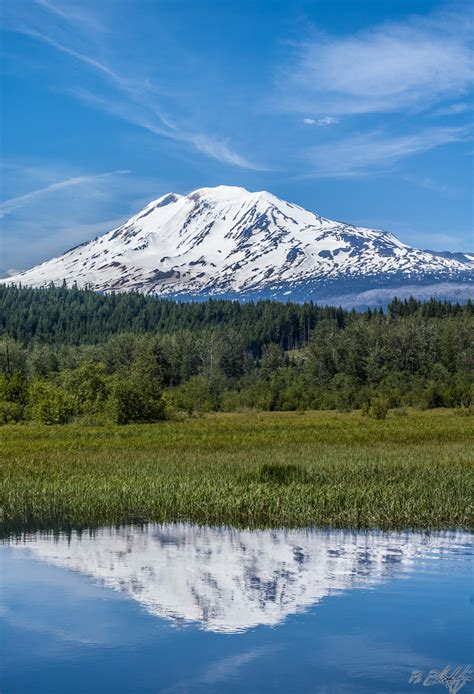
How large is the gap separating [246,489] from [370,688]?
17.7 m

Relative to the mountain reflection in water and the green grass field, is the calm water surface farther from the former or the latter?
the green grass field

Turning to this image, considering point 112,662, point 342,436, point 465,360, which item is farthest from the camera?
point 465,360

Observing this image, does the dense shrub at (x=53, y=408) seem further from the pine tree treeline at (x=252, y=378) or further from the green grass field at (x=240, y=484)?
the green grass field at (x=240, y=484)

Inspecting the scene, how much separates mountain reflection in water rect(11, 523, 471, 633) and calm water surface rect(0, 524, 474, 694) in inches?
2.3

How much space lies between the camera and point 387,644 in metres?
18.1

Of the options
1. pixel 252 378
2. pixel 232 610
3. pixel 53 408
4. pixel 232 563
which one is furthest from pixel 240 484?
pixel 252 378

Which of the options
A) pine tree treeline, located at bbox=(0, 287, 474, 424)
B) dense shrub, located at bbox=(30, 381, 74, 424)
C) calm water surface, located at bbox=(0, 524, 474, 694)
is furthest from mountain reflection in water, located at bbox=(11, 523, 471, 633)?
dense shrub, located at bbox=(30, 381, 74, 424)

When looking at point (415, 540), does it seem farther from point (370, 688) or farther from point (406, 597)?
point (370, 688)

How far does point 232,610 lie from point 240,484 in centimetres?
1415

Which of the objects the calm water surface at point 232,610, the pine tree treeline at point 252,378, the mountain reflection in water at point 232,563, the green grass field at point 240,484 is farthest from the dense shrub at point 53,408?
the calm water surface at point 232,610

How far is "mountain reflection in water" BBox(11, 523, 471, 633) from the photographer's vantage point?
20703 millimetres

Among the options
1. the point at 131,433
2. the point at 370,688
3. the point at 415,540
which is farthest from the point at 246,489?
the point at 131,433

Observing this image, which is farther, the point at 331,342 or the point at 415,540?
the point at 331,342

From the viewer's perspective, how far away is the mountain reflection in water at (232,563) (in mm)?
20703
